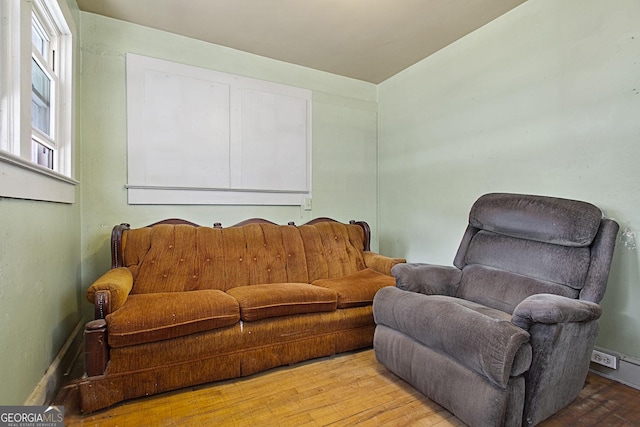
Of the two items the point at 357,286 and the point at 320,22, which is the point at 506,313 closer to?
the point at 357,286

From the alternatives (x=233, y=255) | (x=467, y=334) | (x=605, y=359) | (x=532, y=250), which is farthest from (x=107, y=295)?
(x=605, y=359)

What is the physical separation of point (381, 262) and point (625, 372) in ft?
5.35

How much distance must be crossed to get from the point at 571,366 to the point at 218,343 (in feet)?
5.94

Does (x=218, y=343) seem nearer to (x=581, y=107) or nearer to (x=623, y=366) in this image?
(x=623, y=366)

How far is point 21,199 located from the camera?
4.44ft

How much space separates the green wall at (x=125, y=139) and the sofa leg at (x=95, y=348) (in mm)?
1130

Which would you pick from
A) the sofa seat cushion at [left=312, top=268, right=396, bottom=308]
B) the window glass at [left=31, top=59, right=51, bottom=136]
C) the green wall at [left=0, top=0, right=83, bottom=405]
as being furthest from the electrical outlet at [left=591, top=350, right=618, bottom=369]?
the window glass at [left=31, top=59, right=51, bottom=136]

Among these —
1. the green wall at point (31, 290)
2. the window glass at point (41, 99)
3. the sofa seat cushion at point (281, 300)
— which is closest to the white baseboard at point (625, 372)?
the sofa seat cushion at point (281, 300)

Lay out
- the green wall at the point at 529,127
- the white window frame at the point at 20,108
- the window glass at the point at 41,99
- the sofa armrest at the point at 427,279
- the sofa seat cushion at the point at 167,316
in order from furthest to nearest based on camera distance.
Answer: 1. the sofa armrest at the point at 427,279
2. the green wall at the point at 529,127
3. the window glass at the point at 41,99
4. the sofa seat cushion at the point at 167,316
5. the white window frame at the point at 20,108

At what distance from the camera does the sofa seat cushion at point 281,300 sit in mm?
1938

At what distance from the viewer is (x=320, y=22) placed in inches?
100

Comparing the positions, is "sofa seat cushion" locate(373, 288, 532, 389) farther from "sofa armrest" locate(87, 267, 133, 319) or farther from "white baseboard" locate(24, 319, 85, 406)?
"white baseboard" locate(24, 319, 85, 406)

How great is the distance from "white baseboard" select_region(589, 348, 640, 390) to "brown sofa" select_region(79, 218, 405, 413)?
1376 mm

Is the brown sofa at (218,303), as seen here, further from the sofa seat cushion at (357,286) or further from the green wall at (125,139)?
the green wall at (125,139)
